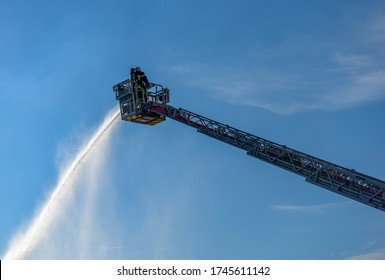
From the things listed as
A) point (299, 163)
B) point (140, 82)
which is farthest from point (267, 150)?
point (140, 82)

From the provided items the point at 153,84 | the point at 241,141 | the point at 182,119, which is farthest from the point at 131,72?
the point at 241,141

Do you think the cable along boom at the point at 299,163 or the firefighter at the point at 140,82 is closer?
the cable along boom at the point at 299,163

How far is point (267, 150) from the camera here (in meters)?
32.7

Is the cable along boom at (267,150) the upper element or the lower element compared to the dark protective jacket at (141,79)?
lower

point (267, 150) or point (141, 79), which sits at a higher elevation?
point (141, 79)

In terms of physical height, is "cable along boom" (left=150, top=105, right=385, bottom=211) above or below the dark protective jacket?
below

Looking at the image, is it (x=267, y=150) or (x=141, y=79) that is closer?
(x=267, y=150)

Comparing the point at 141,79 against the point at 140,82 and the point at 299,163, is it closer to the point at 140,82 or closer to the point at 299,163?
the point at 140,82

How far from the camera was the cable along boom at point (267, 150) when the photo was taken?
28.5 m

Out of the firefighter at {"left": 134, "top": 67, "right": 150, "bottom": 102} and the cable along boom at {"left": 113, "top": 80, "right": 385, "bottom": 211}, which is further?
the firefighter at {"left": 134, "top": 67, "right": 150, "bottom": 102}

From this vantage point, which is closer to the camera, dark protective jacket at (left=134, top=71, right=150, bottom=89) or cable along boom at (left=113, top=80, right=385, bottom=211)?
cable along boom at (left=113, top=80, right=385, bottom=211)

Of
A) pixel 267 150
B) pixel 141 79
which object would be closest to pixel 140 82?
pixel 141 79

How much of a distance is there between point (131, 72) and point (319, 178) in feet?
49.5

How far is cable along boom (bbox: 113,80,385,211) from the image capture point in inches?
1123
